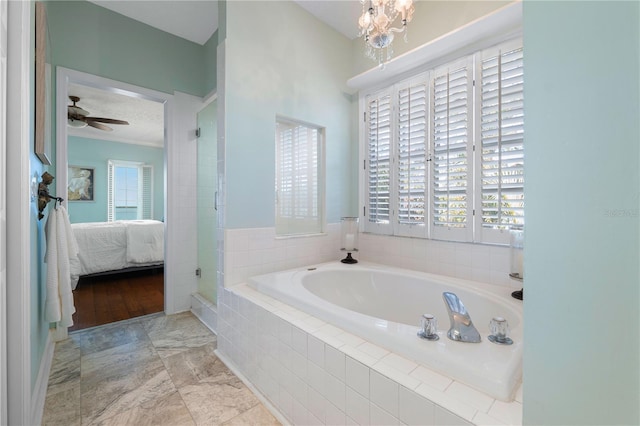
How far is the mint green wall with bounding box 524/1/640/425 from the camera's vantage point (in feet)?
1.36

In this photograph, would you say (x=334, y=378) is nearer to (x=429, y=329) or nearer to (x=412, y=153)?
(x=429, y=329)

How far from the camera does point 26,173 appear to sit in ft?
3.59

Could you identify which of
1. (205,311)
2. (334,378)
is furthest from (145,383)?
(334,378)

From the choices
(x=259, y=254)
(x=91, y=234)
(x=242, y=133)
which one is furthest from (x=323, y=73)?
(x=91, y=234)

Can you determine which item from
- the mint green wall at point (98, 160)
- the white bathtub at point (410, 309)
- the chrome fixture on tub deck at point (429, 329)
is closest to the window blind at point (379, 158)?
the white bathtub at point (410, 309)

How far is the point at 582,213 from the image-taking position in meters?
0.46

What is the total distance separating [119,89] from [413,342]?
2954 mm

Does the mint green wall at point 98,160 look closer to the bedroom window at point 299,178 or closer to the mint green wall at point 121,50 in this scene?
the mint green wall at point 121,50

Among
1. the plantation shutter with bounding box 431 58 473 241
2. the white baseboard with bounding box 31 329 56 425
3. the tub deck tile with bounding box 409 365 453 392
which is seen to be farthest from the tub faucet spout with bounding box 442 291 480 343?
the white baseboard with bounding box 31 329 56 425

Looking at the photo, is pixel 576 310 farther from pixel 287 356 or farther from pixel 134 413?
pixel 134 413

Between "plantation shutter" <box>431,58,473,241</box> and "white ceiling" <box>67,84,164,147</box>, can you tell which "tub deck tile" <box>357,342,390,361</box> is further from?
"white ceiling" <box>67,84,164,147</box>

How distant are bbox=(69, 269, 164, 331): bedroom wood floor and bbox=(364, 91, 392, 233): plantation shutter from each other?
7.65 feet

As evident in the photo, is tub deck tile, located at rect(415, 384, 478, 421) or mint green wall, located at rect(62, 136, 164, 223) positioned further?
mint green wall, located at rect(62, 136, 164, 223)

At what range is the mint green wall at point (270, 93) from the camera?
201cm
